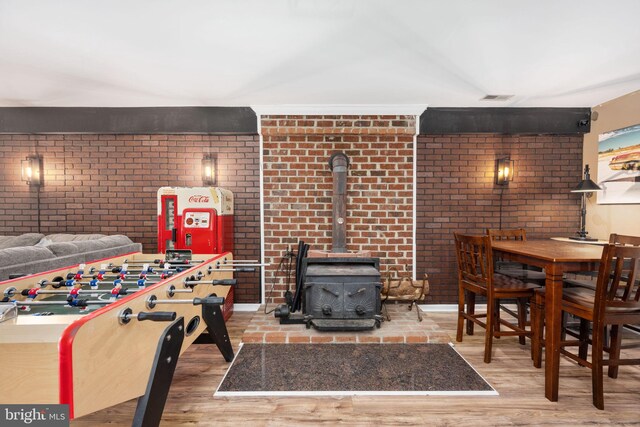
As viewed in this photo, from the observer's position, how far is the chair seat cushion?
2436mm

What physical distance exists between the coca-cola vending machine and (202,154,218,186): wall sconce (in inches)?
18.9

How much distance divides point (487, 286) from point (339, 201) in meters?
1.64

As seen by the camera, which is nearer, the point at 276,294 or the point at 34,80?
the point at 34,80

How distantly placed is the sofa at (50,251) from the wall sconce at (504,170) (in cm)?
416

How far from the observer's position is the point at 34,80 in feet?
9.67

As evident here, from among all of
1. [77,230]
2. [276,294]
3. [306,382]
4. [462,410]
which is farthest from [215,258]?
[77,230]

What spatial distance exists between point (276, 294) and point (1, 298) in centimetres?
246

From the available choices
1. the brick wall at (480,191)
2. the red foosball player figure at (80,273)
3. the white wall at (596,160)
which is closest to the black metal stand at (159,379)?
the red foosball player figure at (80,273)

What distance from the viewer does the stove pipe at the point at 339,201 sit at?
11.3ft

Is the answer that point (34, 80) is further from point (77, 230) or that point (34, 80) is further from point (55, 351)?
point (55, 351)

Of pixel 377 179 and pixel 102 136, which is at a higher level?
pixel 102 136

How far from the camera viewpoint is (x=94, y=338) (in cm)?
110

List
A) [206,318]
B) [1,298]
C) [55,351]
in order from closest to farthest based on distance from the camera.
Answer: [55,351]
[1,298]
[206,318]

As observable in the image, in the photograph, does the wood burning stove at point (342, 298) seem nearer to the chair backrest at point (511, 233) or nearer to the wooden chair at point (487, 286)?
the wooden chair at point (487, 286)
